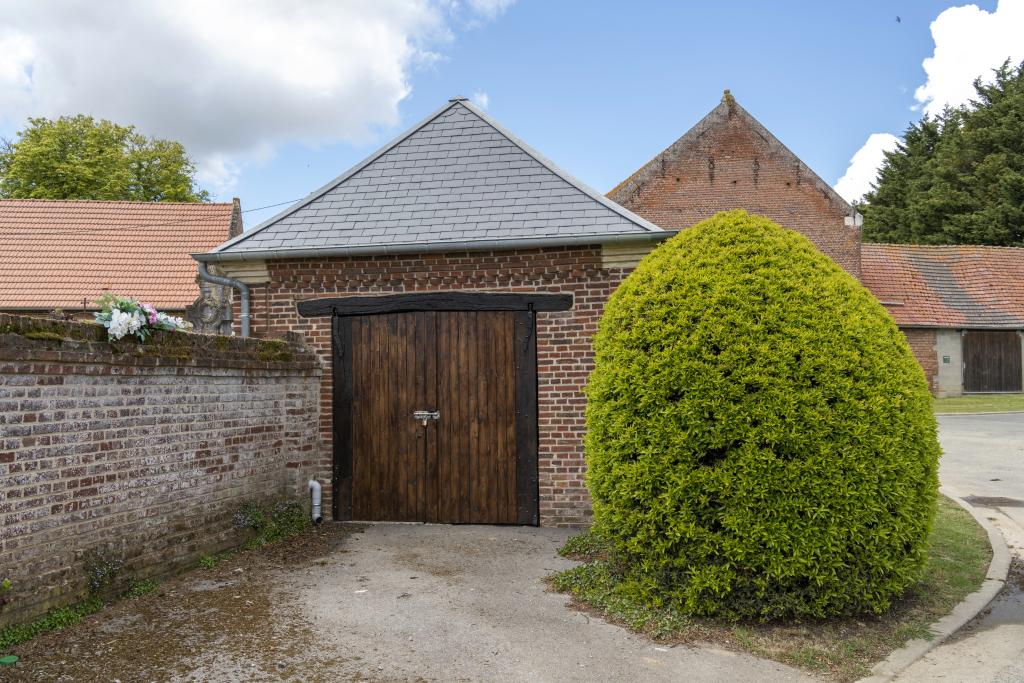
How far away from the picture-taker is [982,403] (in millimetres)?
23156

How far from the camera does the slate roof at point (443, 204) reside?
8.02 metres

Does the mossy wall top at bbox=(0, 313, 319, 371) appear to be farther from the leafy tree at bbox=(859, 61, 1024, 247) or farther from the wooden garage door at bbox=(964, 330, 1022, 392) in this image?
the leafy tree at bbox=(859, 61, 1024, 247)

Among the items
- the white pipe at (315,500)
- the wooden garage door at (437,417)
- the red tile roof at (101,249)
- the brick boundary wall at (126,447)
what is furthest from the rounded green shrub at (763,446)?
the red tile roof at (101,249)

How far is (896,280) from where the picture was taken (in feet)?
89.3

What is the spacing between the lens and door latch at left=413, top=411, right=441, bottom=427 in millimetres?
8125

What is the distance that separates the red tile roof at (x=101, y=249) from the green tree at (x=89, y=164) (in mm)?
9318

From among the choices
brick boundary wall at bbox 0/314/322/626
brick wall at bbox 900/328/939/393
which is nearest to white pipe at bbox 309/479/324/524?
brick boundary wall at bbox 0/314/322/626

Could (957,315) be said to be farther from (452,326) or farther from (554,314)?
(452,326)

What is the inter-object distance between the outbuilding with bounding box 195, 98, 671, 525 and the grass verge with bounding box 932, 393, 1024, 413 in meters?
16.1

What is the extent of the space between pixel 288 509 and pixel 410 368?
187 cm

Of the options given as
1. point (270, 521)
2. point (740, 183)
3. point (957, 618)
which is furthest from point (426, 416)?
point (740, 183)

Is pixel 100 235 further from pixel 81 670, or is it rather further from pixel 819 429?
pixel 819 429

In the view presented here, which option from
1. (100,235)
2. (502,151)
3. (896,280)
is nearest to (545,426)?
(502,151)

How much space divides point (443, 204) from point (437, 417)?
236cm
